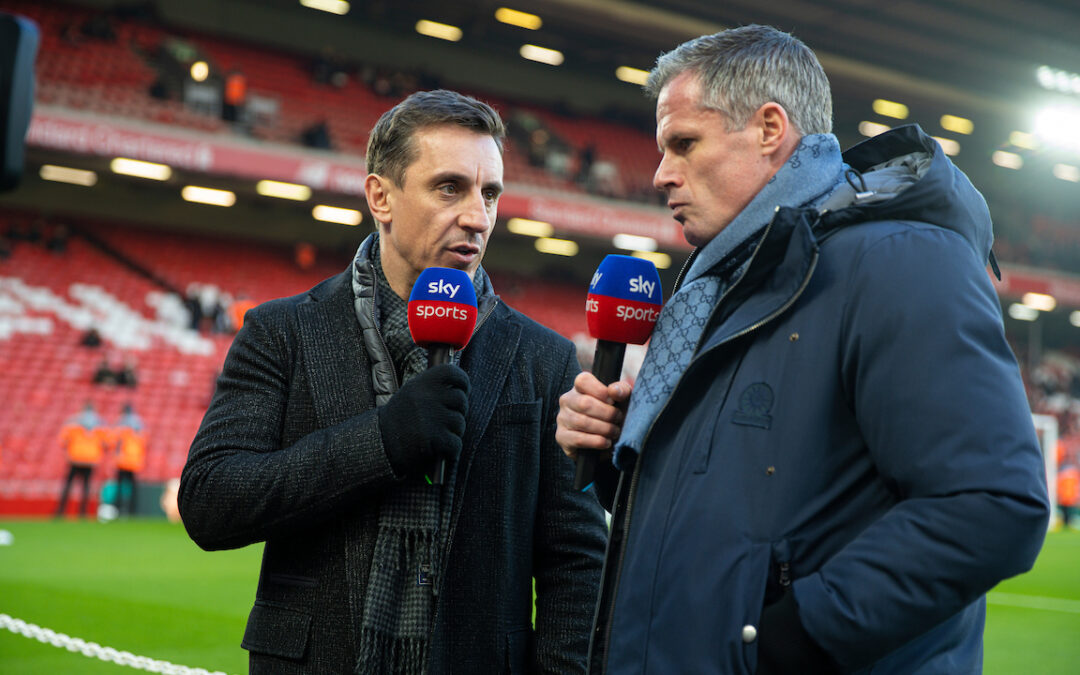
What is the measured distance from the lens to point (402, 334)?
2.23 meters

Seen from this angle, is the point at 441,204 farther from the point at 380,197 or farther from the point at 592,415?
the point at 592,415

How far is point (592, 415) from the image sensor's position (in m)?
1.81

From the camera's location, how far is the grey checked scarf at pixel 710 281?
5.51 ft

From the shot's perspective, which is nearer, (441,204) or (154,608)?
(441,204)

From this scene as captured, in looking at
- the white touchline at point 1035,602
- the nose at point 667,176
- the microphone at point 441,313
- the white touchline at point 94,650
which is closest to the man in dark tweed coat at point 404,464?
the microphone at point 441,313

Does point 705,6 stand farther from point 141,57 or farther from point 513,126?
point 141,57

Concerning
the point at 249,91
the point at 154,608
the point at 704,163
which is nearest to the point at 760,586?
the point at 704,163

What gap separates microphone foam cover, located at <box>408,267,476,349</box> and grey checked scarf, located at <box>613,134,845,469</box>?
447 mm

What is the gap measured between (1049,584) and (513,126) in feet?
52.8

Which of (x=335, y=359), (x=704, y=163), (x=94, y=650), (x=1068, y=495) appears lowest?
(x=94, y=650)

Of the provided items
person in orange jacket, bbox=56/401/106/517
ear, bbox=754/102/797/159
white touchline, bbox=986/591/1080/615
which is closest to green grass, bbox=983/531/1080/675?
white touchline, bbox=986/591/1080/615

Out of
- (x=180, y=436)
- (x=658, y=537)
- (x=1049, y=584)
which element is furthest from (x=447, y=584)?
(x=180, y=436)

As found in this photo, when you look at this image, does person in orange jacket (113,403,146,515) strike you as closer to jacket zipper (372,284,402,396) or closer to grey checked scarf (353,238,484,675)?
jacket zipper (372,284,402,396)

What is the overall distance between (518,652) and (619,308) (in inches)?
29.9
